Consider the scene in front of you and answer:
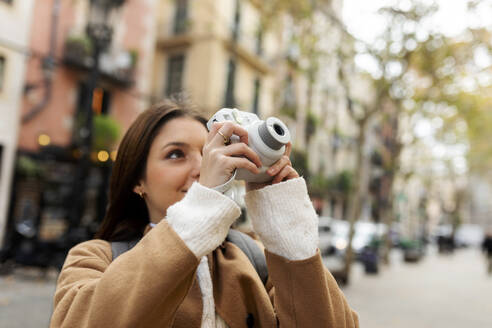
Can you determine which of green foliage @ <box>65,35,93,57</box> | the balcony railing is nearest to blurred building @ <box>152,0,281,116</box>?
the balcony railing

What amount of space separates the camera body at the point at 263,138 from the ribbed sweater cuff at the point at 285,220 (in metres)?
0.08

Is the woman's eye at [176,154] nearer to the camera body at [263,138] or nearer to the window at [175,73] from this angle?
the camera body at [263,138]

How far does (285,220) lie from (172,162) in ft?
1.58

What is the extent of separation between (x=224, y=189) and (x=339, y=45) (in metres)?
10.7

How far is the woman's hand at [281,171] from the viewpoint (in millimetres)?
1275

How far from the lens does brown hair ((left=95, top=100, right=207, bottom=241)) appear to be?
163 centimetres

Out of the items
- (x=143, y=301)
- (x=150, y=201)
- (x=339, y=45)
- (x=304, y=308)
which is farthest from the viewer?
(x=339, y=45)

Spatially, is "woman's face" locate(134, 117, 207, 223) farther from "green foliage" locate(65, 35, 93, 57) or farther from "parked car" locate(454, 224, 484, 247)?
"parked car" locate(454, 224, 484, 247)

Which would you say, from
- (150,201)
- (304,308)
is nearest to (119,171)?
(150,201)

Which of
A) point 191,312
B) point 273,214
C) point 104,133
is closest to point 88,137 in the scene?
point 191,312

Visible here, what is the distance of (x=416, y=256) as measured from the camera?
71.5 ft

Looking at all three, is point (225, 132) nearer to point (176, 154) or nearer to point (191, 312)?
point (176, 154)

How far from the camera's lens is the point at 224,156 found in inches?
45.0

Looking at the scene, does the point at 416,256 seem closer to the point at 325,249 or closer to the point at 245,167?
the point at 325,249
